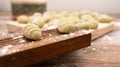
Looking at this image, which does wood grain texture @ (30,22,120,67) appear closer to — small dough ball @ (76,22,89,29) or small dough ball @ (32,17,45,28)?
small dough ball @ (76,22,89,29)

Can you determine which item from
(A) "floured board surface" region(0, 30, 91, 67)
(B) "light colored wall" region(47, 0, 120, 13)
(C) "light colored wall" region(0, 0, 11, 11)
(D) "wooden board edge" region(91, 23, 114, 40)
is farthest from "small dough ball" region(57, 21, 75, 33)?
(C) "light colored wall" region(0, 0, 11, 11)

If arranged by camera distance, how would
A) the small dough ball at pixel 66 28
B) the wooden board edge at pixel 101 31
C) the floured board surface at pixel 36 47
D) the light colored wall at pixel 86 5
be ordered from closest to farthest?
1. the floured board surface at pixel 36 47
2. the small dough ball at pixel 66 28
3. the wooden board edge at pixel 101 31
4. the light colored wall at pixel 86 5

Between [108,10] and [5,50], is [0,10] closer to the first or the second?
[108,10]

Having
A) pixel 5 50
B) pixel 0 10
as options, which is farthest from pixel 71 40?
pixel 0 10

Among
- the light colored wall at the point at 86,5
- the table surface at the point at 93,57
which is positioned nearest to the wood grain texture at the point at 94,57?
the table surface at the point at 93,57

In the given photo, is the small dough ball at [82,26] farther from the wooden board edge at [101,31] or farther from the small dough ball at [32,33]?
the small dough ball at [32,33]

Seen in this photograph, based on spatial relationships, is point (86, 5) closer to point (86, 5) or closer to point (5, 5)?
point (86, 5)
